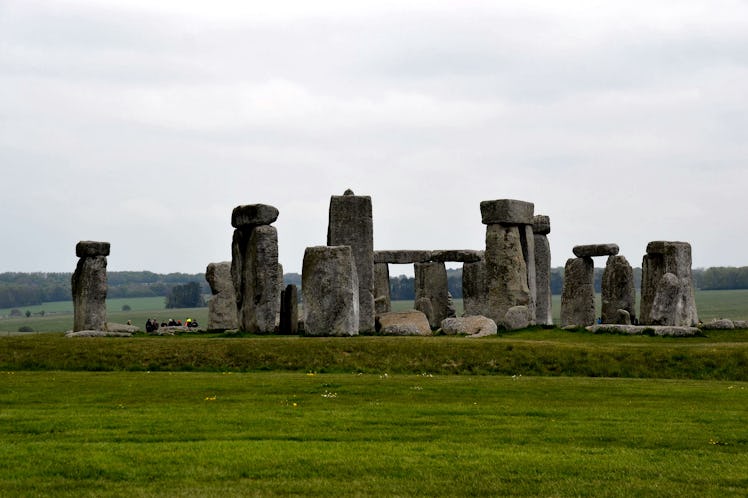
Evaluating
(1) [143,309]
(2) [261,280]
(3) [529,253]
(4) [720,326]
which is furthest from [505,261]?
(1) [143,309]

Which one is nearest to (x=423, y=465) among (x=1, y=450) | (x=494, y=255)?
(x=1, y=450)

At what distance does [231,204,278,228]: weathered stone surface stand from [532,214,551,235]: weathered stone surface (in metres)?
12.5

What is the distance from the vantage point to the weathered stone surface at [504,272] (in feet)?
126

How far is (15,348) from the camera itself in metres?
28.0

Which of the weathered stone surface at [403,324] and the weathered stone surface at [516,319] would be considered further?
the weathered stone surface at [516,319]

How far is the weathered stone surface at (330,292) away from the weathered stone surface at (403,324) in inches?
102

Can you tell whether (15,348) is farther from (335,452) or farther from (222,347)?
(335,452)

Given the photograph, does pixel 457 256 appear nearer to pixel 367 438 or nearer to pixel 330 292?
pixel 330 292

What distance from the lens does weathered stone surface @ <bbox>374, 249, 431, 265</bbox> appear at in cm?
4812

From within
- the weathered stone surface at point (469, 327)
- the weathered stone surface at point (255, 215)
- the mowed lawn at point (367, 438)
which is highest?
the weathered stone surface at point (255, 215)

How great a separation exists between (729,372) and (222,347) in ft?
38.0

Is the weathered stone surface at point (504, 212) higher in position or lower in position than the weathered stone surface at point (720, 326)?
higher

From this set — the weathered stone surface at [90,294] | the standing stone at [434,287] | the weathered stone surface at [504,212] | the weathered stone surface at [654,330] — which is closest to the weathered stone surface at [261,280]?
the weathered stone surface at [90,294]

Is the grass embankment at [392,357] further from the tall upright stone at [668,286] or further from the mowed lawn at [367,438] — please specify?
the tall upright stone at [668,286]
